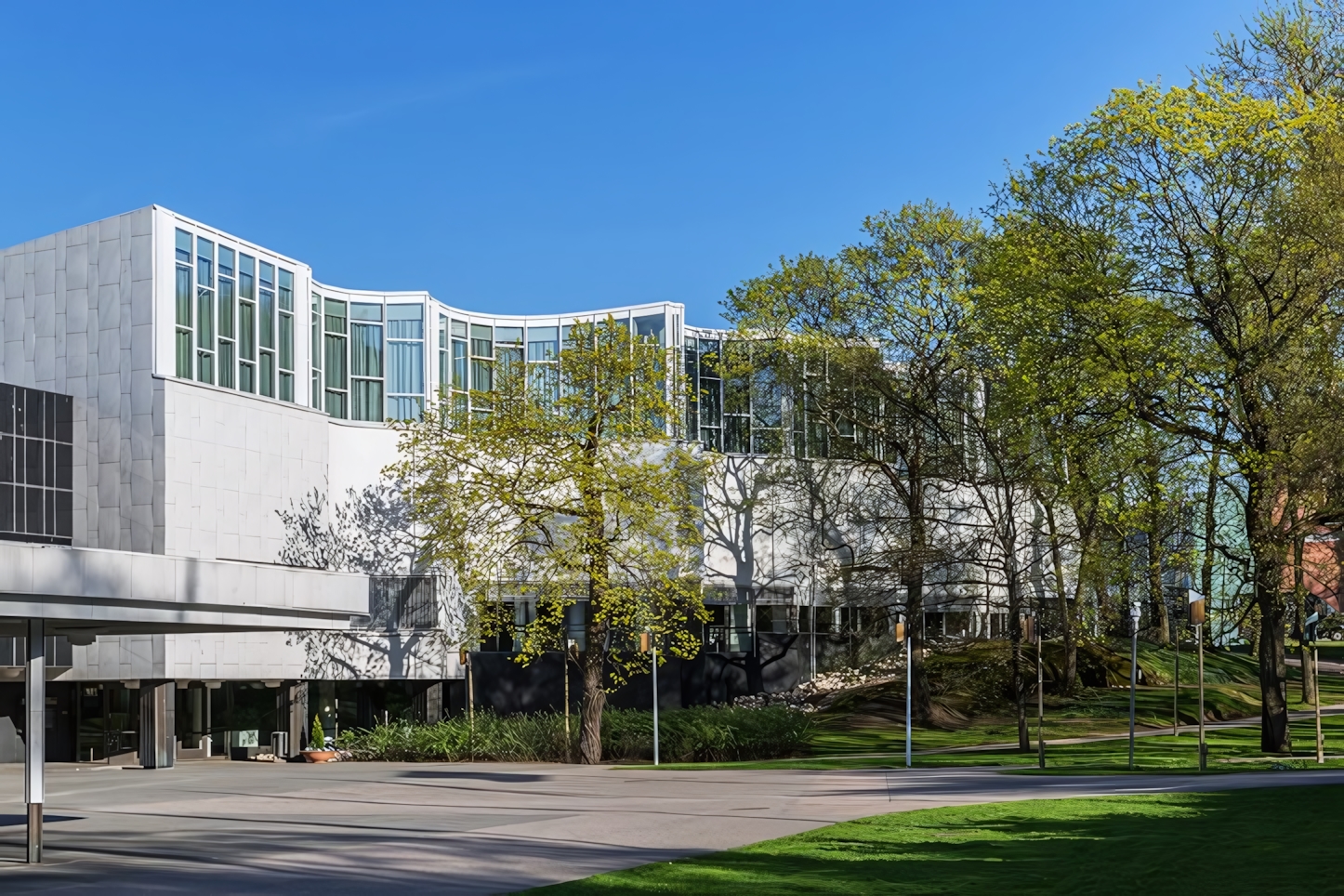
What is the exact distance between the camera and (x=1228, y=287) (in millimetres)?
30094

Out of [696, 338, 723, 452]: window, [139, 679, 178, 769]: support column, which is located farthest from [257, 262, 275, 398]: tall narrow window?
[696, 338, 723, 452]: window

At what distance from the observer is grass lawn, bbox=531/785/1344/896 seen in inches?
562

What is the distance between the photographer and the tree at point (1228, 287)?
93.1 feet

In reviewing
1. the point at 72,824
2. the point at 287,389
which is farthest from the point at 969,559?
the point at 72,824

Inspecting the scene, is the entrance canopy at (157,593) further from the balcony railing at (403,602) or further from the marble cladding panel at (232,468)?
the balcony railing at (403,602)

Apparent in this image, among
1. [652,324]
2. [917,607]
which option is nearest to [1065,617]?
[917,607]

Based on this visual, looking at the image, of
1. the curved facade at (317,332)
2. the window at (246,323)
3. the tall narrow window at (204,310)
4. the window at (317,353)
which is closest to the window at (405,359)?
the curved facade at (317,332)

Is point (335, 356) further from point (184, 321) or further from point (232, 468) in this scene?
point (184, 321)

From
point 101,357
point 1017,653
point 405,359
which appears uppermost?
point 405,359

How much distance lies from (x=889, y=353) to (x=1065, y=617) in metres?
9.26

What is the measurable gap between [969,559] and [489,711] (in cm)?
1639

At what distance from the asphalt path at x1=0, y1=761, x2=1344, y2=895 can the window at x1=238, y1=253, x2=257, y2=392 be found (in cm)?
1411

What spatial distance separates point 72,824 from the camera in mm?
22766

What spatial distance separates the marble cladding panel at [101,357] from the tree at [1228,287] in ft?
82.2
